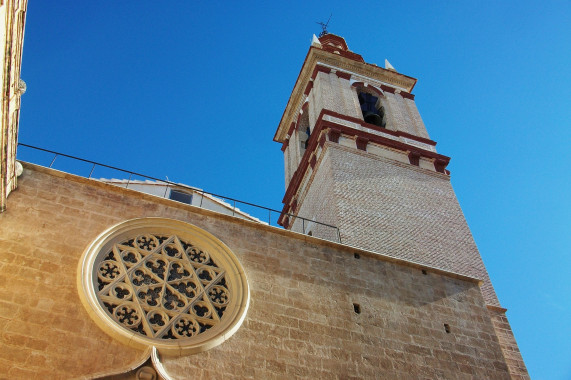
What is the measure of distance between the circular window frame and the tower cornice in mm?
11672

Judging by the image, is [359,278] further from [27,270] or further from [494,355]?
[27,270]

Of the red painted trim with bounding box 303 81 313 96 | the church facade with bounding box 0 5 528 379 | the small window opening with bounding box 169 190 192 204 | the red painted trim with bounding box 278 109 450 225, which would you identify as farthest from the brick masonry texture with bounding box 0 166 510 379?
the red painted trim with bounding box 303 81 313 96

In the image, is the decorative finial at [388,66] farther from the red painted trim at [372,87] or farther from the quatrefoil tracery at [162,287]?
the quatrefoil tracery at [162,287]

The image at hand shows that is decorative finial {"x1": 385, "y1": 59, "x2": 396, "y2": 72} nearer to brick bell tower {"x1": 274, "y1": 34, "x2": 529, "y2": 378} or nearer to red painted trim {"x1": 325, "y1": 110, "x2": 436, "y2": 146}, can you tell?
brick bell tower {"x1": 274, "y1": 34, "x2": 529, "y2": 378}

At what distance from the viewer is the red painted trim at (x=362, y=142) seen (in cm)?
1623

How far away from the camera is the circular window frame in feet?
25.8

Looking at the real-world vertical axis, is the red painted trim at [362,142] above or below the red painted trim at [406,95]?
below

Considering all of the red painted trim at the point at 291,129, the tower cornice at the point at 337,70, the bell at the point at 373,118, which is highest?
the tower cornice at the point at 337,70

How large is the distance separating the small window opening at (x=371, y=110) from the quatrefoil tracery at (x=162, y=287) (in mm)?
10771

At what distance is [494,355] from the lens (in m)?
9.93

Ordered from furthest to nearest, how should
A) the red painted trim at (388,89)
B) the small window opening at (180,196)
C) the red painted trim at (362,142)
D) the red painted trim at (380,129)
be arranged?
the red painted trim at (388,89), the red painted trim at (380,129), the red painted trim at (362,142), the small window opening at (180,196)

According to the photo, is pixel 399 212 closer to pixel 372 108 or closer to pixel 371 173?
pixel 371 173

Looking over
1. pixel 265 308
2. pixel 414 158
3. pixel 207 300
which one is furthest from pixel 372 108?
pixel 207 300

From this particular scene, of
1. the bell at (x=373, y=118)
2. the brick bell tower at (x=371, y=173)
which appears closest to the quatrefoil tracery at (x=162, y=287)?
the brick bell tower at (x=371, y=173)
